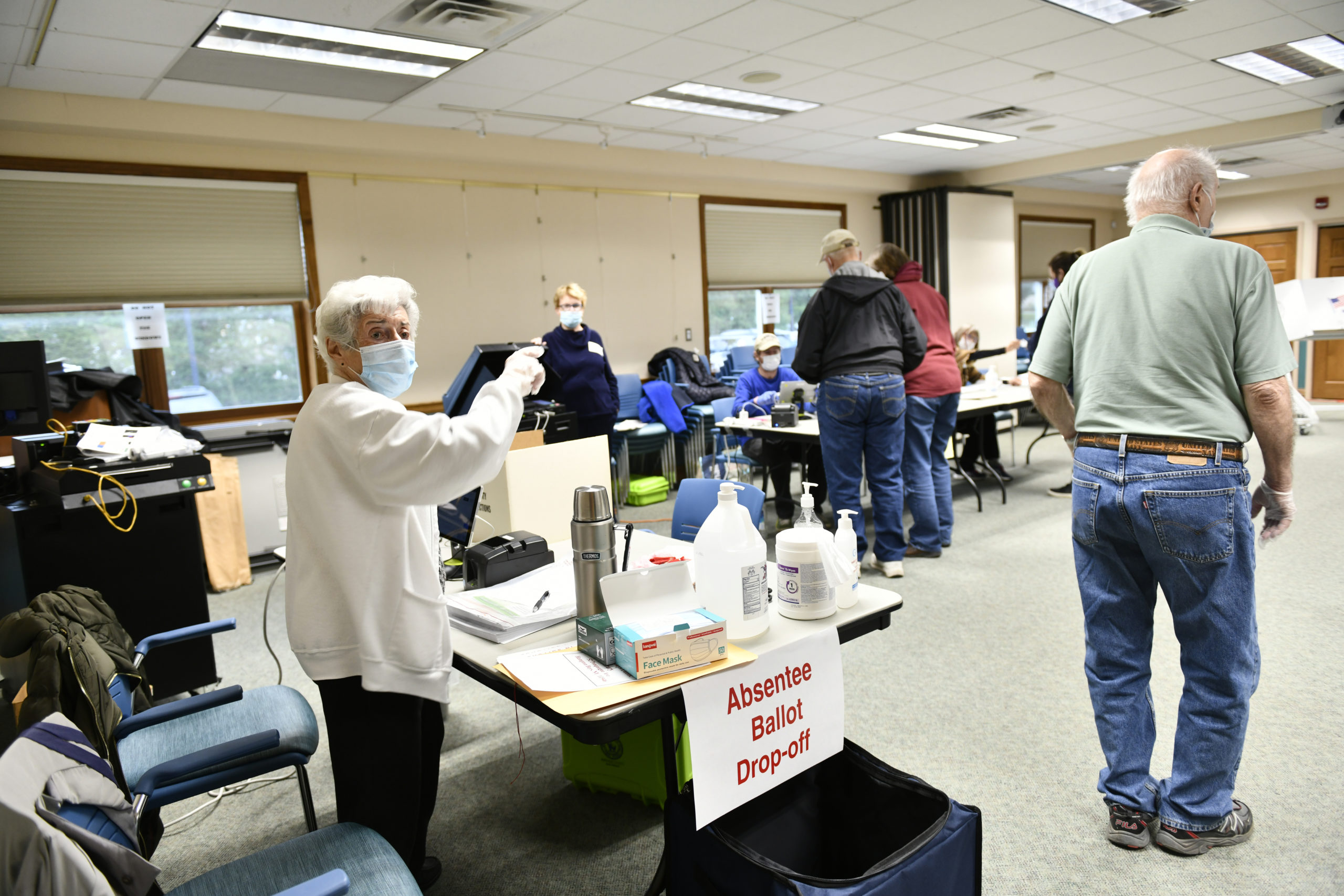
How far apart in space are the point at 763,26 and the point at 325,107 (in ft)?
9.11

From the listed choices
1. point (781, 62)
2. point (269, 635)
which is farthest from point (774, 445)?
point (269, 635)

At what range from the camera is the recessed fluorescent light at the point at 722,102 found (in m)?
5.33

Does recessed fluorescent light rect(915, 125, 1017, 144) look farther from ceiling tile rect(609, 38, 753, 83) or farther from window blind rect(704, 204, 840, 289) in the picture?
ceiling tile rect(609, 38, 753, 83)

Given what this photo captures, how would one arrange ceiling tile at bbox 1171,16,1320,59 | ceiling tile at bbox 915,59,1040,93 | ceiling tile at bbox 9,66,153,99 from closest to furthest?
ceiling tile at bbox 9,66,153,99 < ceiling tile at bbox 1171,16,1320,59 < ceiling tile at bbox 915,59,1040,93

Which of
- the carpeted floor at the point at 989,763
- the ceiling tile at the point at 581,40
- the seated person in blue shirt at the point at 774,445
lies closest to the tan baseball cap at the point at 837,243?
the seated person in blue shirt at the point at 774,445

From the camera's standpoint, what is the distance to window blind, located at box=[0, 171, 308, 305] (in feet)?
15.3

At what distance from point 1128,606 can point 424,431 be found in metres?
1.66

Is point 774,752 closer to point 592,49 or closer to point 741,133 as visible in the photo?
point 592,49

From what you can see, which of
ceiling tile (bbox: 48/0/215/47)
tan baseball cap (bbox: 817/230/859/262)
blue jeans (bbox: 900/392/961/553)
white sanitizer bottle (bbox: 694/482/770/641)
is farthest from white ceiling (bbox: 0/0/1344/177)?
white sanitizer bottle (bbox: 694/482/770/641)

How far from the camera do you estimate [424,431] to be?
4.59 feet

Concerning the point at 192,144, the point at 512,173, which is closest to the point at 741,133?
the point at 512,173

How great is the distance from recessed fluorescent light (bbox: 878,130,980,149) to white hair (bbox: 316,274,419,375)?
6.26 meters

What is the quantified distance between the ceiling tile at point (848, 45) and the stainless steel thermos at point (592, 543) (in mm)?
A: 3601

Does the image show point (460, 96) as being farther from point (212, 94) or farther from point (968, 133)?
point (968, 133)
